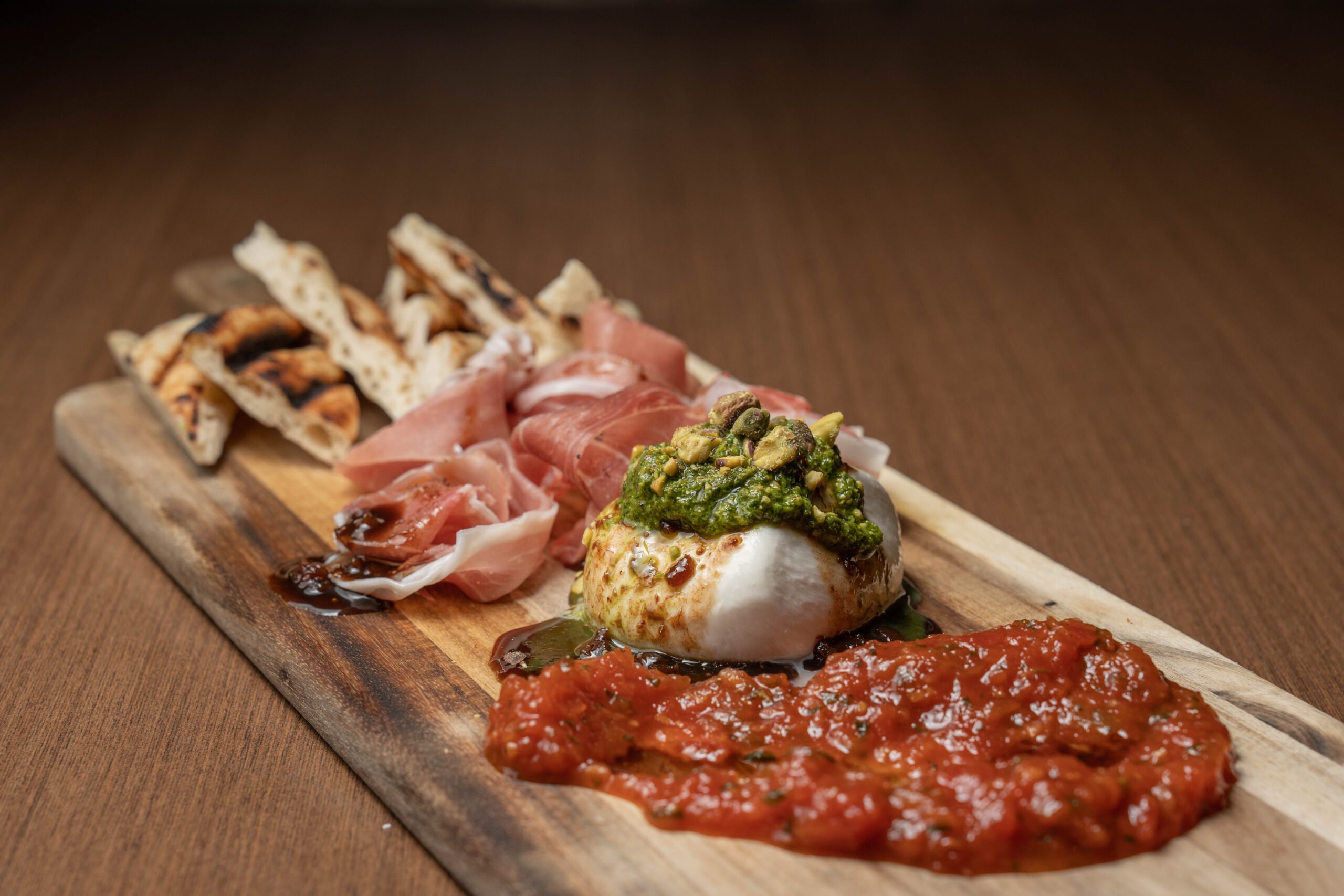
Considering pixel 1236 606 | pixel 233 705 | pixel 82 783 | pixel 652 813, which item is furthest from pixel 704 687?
pixel 1236 606

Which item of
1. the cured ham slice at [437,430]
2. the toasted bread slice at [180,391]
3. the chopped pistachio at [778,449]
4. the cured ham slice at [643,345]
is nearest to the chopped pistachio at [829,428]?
the chopped pistachio at [778,449]

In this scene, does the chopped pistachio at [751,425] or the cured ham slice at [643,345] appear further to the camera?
the cured ham slice at [643,345]

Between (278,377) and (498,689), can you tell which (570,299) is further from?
(498,689)

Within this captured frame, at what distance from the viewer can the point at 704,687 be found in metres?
2.64

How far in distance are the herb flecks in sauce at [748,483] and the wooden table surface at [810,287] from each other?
971 millimetres

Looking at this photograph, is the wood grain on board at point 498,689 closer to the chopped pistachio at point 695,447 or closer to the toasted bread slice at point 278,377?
the toasted bread slice at point 278,377

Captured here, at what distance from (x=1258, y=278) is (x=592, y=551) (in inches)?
172

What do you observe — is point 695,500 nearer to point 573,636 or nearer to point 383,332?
point 573,636

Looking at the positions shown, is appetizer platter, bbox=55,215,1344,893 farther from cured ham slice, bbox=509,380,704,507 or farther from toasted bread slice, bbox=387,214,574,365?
toasted bread slice, bbox=387,214,574,365

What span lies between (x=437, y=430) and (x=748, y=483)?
4.37ft

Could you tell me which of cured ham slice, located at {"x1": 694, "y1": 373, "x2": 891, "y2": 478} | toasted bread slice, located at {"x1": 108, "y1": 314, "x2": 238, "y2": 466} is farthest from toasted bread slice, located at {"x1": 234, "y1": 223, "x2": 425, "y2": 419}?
cured ham slice, located at {"x1": 694, "y1": 373, "x2": 891, "y2": 478}

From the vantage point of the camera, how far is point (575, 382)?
384 cm

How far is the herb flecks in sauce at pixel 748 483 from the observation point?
2.78m

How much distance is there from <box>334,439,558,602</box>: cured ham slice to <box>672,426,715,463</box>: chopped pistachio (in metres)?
0.60
